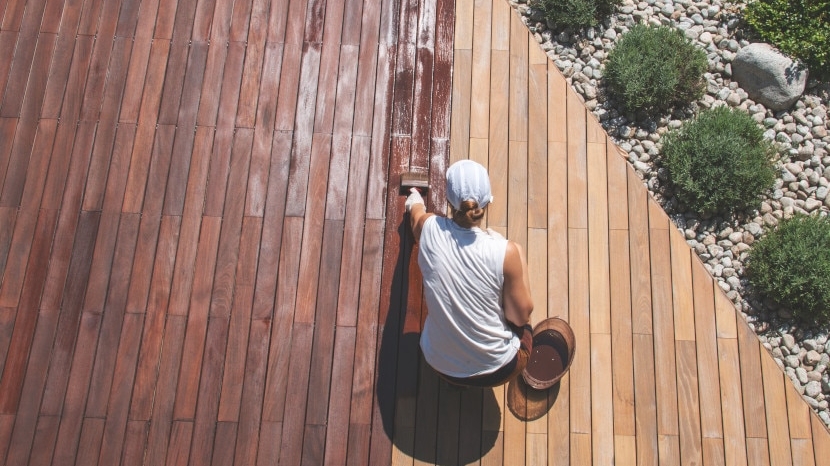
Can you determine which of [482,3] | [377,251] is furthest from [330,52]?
[377,251]

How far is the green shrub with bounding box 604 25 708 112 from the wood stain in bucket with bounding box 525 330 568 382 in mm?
1485

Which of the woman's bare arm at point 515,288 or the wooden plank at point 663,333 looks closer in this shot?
the woman's bare arm at point 515,288

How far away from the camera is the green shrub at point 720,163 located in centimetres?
384

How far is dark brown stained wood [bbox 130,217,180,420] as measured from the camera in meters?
3.55

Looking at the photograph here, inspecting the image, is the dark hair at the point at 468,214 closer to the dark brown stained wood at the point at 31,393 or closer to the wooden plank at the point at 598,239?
the wooden plank at the point at 598,239

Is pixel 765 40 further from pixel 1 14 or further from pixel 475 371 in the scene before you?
pixel 1 14

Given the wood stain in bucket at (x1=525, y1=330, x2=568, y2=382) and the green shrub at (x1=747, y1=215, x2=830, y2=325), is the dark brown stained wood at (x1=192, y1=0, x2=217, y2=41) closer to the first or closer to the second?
the wood stain in bucket at (x1=525, y1=330, x2=568, y2=382)

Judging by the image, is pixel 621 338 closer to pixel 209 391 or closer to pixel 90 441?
pixel 209 391

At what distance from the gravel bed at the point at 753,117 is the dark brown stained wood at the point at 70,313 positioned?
9.46ft

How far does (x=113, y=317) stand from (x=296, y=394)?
1.06m

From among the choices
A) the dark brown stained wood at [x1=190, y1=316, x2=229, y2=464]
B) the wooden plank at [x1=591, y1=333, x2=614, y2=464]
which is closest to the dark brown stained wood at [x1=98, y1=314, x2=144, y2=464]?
the dark brown stained wood at [x1=190, y1=316, x2=229, y2=464]

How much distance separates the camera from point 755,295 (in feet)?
12.5

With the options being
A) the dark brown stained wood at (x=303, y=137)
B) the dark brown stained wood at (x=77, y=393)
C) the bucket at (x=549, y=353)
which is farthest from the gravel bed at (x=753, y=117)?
the dark brown stained wood at (x=77, y=393)

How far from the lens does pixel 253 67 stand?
4.13 metres
